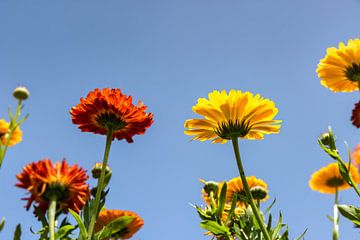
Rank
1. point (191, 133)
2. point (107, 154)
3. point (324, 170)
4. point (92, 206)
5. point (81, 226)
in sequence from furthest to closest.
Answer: point (324, 170)
point (191, 133)
point (107, 154)
point (92, 206)
point (81, 226)

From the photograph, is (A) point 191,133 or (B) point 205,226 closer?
(B) point 205,226

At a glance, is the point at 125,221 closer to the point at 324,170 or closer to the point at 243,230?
the point at 243,230

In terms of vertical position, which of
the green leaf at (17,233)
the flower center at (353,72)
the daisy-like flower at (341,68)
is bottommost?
the green leaf at (17,233)

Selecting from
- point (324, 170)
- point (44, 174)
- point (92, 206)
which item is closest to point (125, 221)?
point (92, 206)

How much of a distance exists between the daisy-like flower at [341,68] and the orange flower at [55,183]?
177cm

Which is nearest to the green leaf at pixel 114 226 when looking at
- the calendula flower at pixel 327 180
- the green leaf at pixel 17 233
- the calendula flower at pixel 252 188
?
the green leaf at pixel 17 233

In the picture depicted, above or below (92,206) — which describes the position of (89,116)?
above

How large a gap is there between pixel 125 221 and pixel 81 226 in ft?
0.99

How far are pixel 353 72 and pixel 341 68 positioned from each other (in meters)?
0.11

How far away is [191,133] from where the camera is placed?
2.48 m

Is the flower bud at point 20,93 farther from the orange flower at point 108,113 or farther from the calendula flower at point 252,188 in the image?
the calendula flower at point 252,188

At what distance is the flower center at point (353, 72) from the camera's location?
287 cm

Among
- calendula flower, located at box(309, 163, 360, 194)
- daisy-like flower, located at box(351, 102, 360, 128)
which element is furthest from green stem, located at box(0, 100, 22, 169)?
calendula flower, located at box(309, 163, 360, 194)

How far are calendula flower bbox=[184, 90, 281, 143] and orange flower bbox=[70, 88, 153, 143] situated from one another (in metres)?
0.34
